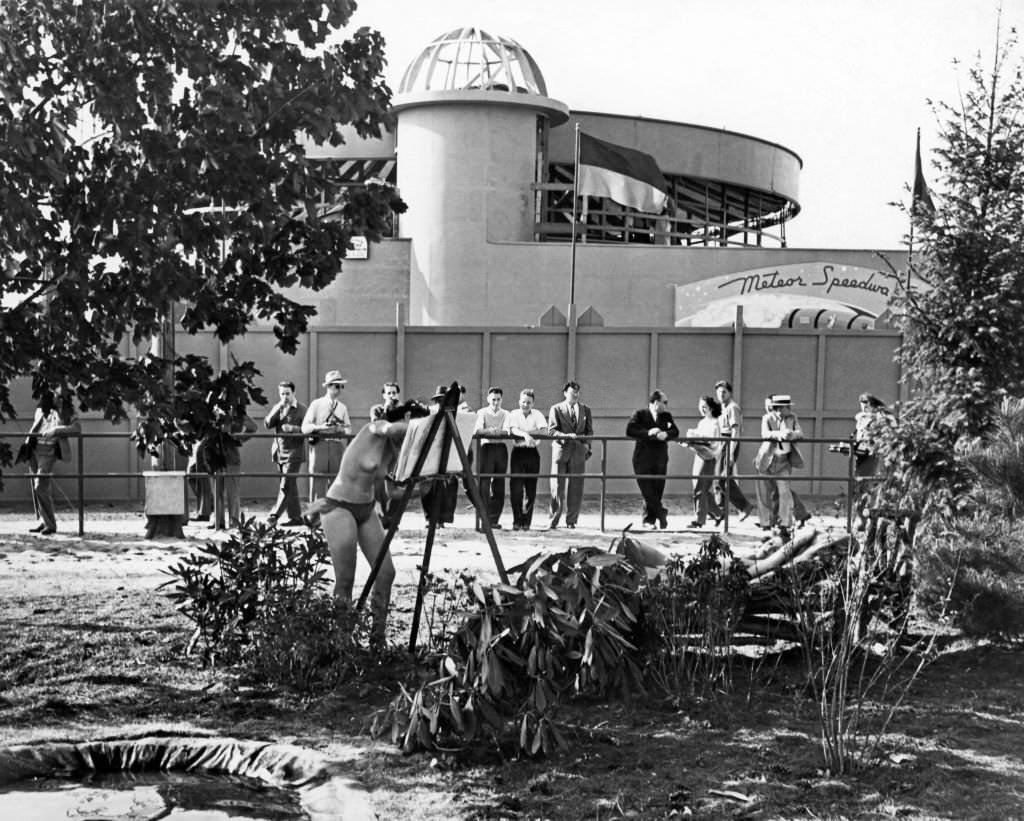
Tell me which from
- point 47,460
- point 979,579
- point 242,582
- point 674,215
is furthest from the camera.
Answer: point 674,215

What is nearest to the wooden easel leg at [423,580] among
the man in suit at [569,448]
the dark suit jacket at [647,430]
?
the man in suit at [569,448]

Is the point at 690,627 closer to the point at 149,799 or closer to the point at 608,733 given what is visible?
the point at 608,733

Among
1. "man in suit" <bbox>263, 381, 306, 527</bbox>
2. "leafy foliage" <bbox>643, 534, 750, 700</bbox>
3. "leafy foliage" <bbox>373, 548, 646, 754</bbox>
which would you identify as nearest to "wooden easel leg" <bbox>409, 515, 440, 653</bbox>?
"leafy foliage" <bbox>373, 548, 646, 754</bbox>

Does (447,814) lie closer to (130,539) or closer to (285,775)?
(285,775)

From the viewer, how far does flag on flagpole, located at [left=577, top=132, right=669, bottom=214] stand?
96.3 ft

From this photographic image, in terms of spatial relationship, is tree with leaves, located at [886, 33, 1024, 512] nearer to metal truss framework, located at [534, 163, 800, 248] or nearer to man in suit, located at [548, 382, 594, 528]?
man in suit, located at [548, 382, 594, 528]

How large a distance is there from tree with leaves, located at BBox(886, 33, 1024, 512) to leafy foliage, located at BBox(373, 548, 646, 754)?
4327mm

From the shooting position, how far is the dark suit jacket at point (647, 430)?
17078mm

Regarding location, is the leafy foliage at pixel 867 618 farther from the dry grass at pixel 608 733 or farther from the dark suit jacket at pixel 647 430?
the dark suit jacket at pixel 647 430

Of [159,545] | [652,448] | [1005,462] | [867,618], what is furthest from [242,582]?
[652,448]

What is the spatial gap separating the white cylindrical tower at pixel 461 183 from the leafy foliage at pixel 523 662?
66.8 ft

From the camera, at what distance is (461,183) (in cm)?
2769

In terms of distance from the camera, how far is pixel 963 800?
5.75 m

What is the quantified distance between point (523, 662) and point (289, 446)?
434 inches
